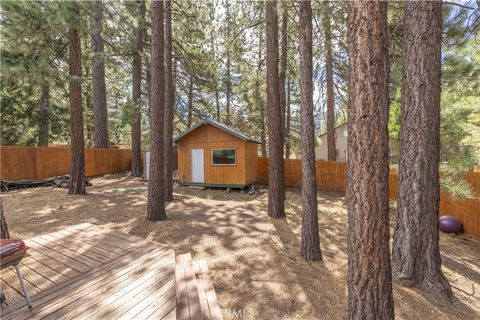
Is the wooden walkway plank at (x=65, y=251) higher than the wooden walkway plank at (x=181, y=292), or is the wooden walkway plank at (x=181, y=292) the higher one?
the wooden walkway plank at (x=65, y=251)

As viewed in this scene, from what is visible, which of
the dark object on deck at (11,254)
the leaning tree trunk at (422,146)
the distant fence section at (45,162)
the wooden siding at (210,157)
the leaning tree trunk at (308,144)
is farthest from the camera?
the wooden siding at (210,157)

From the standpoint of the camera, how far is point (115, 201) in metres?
7.41

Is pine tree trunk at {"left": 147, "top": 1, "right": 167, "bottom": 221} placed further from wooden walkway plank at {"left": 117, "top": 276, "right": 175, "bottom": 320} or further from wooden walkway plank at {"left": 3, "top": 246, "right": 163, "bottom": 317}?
wooden walkway plank at {"left": 117, "top": 276, "right": 175, "bottom": 320}

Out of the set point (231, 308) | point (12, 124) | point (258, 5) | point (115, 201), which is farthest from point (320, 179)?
point (12, 124)

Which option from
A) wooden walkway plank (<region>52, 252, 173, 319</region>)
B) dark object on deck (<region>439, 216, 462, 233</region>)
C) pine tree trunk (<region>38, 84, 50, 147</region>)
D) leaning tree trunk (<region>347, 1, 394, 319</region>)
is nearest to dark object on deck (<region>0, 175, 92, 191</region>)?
pine tree trunk (<region>38, 84, 50, 147</region>)

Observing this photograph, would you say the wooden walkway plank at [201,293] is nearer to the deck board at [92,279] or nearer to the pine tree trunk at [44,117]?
the deck board at [92,279]

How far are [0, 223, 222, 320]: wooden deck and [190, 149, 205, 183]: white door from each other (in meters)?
7.61

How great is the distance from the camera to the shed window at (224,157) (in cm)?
1099

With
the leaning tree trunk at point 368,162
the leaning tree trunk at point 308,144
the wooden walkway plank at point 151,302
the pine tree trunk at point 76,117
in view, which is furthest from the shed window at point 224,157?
the leaning tree trunk at point 368,162

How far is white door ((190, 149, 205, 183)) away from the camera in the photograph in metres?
11.5

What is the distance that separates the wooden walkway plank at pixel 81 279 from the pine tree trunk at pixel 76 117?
588cm

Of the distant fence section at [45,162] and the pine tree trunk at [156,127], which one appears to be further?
the distant fence section at [45,162]

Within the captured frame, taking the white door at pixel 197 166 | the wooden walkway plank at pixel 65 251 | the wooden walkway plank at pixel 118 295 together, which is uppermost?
the white door at pixel 197 166

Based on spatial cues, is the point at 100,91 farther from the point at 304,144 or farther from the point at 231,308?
the point at 231,308
